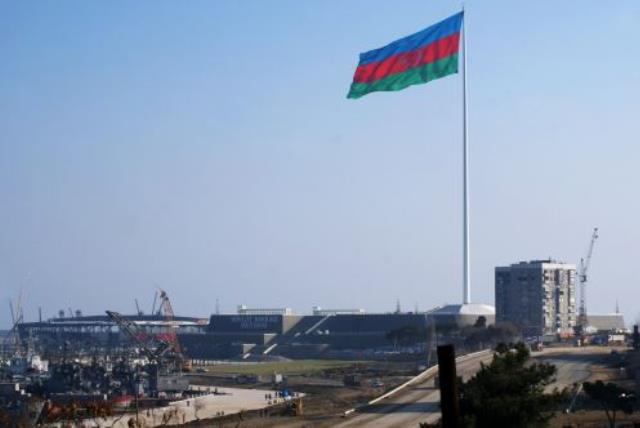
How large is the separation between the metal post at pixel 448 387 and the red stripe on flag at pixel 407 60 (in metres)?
40.4

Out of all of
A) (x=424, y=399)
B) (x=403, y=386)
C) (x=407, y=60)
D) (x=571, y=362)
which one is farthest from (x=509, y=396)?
(x=571, y=362)

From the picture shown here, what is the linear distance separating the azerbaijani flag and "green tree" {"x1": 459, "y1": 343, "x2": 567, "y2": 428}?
15003mm

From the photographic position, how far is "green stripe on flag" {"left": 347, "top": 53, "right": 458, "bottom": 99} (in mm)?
56500

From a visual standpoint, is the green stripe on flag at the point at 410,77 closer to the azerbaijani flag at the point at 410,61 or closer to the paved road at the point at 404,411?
the azerbaijani flag at the point at 410,61

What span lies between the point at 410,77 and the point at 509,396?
19.7 metres

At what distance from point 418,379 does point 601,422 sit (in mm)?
45537

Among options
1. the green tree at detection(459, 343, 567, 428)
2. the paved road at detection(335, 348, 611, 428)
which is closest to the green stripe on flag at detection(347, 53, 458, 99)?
the green tree at detection(459, 343, 567, 428)

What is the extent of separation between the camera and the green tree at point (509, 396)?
4062 centimetres

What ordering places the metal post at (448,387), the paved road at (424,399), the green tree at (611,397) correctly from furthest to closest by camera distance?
the paved road at (424,399)
the green tree at (611,397)
the metal post at (448,387)

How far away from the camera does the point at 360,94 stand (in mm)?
56219

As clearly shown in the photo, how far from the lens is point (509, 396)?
4228 cm

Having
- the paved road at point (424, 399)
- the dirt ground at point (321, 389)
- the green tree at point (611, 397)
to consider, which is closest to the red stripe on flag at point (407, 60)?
the paved road at point (424, 399)

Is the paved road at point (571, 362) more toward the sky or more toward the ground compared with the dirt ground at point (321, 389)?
more toward the sky

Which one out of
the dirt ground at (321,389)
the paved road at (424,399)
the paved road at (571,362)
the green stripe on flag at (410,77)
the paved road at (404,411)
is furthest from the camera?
the paved road at (571,362)
